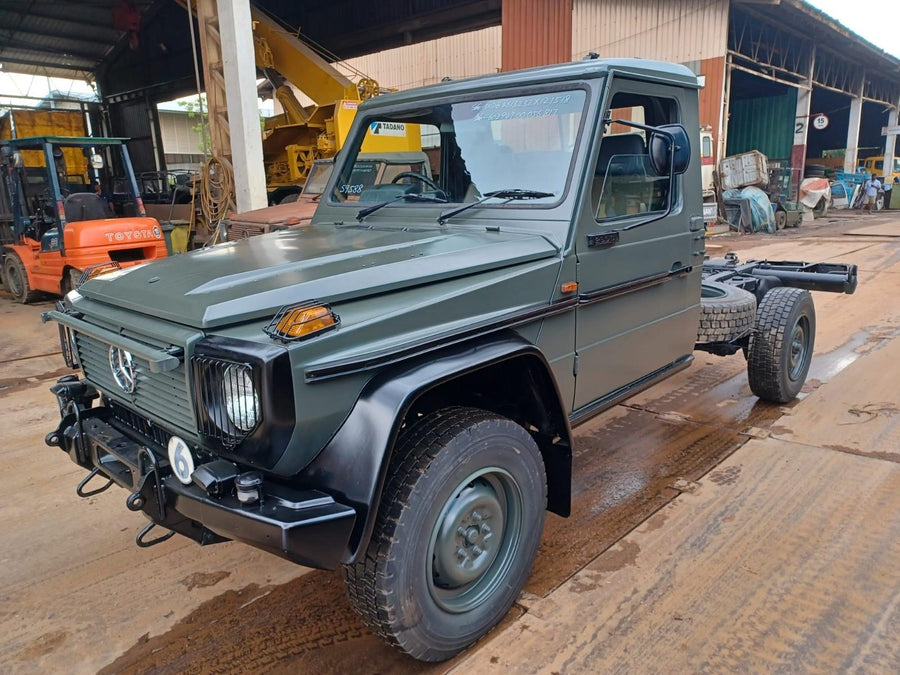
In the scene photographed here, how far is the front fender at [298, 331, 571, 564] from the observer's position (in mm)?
1905

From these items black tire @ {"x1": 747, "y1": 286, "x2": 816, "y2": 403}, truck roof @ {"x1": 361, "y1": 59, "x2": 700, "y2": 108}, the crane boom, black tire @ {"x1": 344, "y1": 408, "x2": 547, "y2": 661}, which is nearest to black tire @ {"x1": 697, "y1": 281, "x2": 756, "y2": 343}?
black tire @ {"x1": 747, "y1": 286, "x2": 816, "y2": 403}

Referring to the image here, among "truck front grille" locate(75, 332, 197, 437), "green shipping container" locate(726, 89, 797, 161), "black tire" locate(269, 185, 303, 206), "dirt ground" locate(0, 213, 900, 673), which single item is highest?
"green shipping container" locate(726, 89, 797, 161)

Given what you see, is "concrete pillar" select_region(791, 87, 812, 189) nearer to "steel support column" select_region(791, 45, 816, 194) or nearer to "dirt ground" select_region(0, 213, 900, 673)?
"steel support column" select_region(791, 45, 816, 194)

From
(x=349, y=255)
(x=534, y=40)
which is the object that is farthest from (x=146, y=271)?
(x=534, y=40)

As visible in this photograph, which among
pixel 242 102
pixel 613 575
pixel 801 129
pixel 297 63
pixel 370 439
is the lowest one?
pixel 613 575

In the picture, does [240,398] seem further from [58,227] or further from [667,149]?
[58,227]

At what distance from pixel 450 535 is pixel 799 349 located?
144 inches

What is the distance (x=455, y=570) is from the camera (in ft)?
7.44

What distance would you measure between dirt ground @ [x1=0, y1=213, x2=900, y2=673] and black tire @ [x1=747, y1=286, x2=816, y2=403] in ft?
0.78

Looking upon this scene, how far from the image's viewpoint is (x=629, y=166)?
10.2 feet

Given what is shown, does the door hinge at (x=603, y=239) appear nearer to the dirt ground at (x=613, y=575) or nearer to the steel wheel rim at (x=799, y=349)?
the dirt ground at (x=613, y=575)

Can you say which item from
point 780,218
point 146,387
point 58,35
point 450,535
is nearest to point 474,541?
point 450,535

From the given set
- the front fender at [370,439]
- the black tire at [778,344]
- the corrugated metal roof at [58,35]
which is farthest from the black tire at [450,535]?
the corrugated metal roof at [58,35]

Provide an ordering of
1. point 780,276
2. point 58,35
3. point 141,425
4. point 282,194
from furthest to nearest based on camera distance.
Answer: point 58,35, point 282,194, point 780,276, point 141,425
